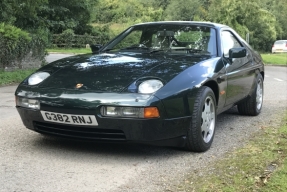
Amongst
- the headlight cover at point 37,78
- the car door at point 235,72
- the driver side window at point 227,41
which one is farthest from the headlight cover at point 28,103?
the driver side window at point 227,41

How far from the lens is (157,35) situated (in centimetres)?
544

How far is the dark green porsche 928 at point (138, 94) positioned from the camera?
12.6 feet

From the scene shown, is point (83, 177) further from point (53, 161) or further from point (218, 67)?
point (218, 67)

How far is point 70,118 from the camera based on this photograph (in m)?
3.93

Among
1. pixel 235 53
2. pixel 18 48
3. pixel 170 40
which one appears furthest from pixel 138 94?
pixel 18 48

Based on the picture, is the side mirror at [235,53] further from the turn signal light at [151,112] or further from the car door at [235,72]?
the turn signal light at [151,112]

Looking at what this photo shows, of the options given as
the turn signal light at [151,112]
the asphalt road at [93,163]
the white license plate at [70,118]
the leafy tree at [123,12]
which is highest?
the turn signal light at [151,112]

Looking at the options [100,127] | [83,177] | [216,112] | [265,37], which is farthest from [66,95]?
[265,37]

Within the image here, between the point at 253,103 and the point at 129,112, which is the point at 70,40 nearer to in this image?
the point at 253,103

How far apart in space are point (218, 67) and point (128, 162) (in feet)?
5.24

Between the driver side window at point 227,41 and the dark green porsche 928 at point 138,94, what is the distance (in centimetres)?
12

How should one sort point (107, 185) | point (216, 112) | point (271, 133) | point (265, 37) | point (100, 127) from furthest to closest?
point (265, 37) < point (271, 133) < point (216, 112) < point (100, 127) < point (107, 185)

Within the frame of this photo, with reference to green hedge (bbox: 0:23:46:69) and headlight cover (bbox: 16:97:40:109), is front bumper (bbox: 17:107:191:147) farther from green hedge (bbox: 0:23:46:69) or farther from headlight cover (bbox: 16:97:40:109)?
green hedge (bbox: 0:23:46:69)

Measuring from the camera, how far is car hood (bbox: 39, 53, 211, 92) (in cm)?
406
